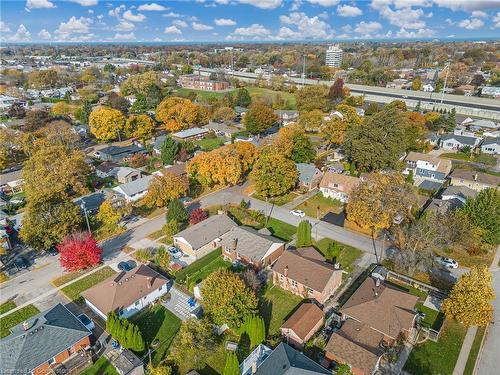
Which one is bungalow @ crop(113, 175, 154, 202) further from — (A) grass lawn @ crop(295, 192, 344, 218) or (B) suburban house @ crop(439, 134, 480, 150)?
(B) suburban house @ crop(439, 134, 480, 150)

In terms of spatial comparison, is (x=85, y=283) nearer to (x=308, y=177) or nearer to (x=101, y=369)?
(x=101, y=369)

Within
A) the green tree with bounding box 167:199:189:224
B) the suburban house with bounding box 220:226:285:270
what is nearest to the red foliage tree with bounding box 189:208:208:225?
the green tree with bounding box 167:199:189:224

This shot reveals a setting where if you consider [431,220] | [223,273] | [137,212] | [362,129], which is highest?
[362,129]

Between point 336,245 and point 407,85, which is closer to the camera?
point 336,245

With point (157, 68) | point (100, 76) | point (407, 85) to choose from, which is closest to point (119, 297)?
point (407, 85)

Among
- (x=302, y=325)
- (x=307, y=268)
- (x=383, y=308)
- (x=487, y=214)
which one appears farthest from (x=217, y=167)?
(x=487, y=214)

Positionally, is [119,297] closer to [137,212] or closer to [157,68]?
[137,212]
